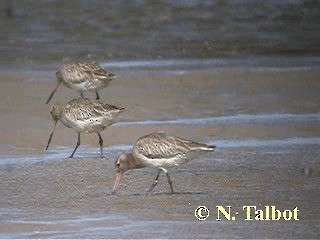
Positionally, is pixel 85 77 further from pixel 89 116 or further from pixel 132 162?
pixel 132 162

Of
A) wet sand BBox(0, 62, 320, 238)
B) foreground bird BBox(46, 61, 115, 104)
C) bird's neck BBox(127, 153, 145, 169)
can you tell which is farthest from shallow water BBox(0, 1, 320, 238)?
foreground bird BBox(46, 61, 115, 104)

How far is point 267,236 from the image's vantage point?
9.59m

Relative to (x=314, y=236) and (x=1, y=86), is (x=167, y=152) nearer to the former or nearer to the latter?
(x=314, y=236)

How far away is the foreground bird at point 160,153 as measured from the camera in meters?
11.2

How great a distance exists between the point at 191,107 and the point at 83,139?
6.73 ft

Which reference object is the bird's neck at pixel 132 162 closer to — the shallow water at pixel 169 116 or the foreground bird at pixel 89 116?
the shallow water at pixel 169 116

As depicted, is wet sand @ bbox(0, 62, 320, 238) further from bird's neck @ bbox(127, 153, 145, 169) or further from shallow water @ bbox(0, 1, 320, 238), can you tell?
bird's neck @ bbox(127, 153, 145, 169)

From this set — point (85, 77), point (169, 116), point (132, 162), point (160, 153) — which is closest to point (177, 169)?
point (132, 162)

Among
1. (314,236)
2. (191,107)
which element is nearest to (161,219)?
(314,236)

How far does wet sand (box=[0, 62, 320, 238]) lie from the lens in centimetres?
1005

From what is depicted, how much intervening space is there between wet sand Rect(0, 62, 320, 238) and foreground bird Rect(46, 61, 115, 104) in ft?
1.57

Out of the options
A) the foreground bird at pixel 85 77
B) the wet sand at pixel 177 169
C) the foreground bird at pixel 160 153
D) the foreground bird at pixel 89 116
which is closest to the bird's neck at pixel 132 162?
the foreground bird at pixel 160 153

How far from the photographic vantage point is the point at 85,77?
15492 millimetres

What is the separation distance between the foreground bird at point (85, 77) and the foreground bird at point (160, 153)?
3974 millimetres
